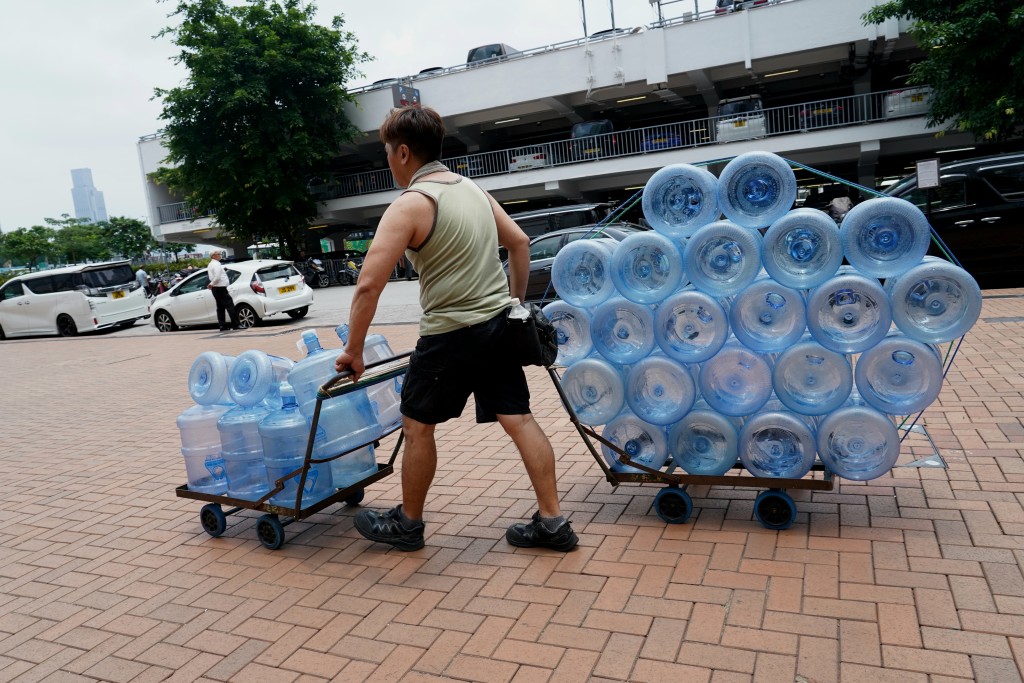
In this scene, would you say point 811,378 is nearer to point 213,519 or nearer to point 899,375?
point 899,375

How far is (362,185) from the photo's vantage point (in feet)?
105

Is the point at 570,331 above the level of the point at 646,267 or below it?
below

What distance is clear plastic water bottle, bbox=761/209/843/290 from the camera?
11.0ft

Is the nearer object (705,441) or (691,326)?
(691,326)

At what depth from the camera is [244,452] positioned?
159 inches

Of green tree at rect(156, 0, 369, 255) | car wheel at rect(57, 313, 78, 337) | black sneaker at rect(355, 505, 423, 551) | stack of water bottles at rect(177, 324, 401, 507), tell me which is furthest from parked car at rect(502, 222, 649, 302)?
green tree at rect(156, 0, 369, 255)

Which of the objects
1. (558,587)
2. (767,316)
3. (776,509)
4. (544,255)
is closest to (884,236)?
(767,316)

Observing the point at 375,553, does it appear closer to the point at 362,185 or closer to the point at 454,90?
the point at 454,90

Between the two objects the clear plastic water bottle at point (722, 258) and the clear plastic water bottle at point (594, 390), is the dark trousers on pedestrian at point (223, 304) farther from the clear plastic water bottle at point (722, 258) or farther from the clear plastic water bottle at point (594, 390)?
the clear plastic water bottle at point (722, 258)

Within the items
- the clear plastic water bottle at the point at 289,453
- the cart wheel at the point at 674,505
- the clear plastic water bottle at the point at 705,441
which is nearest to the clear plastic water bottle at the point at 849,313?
the clear plastic water bottle at the point at 705,441

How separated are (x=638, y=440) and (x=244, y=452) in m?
2.12

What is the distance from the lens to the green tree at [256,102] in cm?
2844

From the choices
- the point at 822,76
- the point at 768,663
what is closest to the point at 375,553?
the point at 768,663

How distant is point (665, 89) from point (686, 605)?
26691mm
